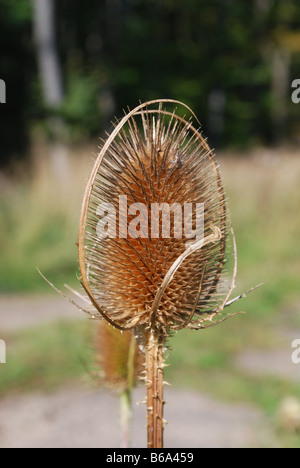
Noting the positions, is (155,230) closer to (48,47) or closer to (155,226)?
(155,226)

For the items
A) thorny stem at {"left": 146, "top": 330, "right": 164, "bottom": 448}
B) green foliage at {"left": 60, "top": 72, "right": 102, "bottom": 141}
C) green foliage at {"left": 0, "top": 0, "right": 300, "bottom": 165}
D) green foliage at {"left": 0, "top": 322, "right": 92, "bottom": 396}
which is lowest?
thorny stem at {"left": 146, "top": 330, "right": 164, "bottom": 448}

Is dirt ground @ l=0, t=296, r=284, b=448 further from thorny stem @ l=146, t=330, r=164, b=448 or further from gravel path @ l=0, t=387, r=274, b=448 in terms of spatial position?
thorny stem @ l=146, t=330, r=164, b=448

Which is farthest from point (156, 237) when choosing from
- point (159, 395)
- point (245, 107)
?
point (245, 107)

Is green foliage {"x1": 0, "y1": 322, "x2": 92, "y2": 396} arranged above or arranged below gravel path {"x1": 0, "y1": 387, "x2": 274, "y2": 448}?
above

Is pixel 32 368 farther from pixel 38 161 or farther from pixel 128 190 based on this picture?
pixel 38 161

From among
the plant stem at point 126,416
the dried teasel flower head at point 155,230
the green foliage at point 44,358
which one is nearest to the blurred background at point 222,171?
the green foliage at point 44,358

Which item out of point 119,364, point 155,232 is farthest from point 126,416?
point 155,232

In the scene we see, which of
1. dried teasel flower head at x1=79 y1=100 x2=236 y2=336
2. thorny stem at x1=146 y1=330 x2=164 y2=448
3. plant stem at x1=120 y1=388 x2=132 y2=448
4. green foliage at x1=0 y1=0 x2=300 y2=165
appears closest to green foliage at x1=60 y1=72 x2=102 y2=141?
→ green foliage at x1=0 y1=0 x2=300 y2=165

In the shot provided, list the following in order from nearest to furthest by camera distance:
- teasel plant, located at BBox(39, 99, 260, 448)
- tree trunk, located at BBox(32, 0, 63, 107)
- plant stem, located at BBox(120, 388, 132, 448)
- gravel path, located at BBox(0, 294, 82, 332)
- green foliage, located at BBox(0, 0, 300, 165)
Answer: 1. teasel plant, located at BBox(39, 99, 260, 448)
2. plant stem, located at BBox(120, 388, 132, 448)
3. gravel path, located at BBox(0, 294, 82, 332)
4. tree trunk, located at BBox(32, 0, 63, 107)
5. green foliage, located at BBox(0, 0, 300, 165)
